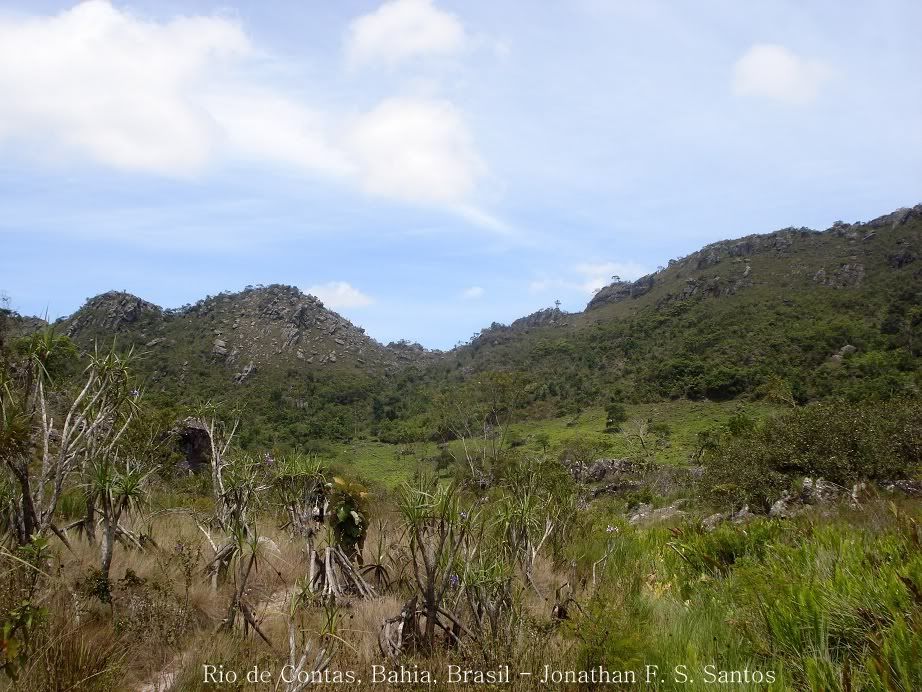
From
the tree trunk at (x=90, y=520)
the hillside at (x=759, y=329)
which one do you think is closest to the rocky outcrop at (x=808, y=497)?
the tree trunk at (x=90, y=520)

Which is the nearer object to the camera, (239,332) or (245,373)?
(245,373)

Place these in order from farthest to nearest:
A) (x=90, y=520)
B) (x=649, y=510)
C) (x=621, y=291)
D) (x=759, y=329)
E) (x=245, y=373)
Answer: (x=621, y=291), (x=245, y=373), (x=759, y=329), (x=649, y=510), (x=90, y=520)

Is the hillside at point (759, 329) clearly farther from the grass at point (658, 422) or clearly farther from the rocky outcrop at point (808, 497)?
the rocky outcrop at point (808, 497)

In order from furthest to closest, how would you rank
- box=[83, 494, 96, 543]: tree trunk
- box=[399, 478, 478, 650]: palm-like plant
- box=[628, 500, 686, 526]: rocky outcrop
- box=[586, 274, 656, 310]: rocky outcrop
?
box=[586, 274, 656, 310]: rocky outcrop < box=[628, 500, 686, 526]: rocky outcrop < box=[83, 494, 96, 543]: tree trunk < box=[399, 478, 478, 650]: palm-like plant

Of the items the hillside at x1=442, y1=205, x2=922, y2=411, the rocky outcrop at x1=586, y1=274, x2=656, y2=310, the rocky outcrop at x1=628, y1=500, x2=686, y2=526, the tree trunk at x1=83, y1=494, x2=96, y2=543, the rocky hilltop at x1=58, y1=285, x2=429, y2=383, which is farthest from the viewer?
the rocky outcrop at x1=586, y1=274, x2=656, y2=310

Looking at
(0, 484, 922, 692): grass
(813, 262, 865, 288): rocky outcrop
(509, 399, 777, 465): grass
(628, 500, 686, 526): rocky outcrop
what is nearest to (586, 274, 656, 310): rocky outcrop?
(813, 262, 865, 288): rocky outcrop

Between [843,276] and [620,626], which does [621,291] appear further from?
[620,626]

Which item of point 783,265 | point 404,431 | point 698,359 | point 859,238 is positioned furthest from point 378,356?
point 859,238

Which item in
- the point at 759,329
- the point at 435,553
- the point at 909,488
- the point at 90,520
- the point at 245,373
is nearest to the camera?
the point at 435,553

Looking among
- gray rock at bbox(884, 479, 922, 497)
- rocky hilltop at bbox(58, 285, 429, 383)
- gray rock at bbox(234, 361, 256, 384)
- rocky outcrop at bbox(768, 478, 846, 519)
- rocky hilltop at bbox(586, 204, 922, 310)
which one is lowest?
rocky outcrop at bbox(768, 478, 846, 519)

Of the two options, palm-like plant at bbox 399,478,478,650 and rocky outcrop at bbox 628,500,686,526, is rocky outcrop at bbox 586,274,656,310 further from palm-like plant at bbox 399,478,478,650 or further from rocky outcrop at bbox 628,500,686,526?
palm-like plant at bbox 399,478,478,650

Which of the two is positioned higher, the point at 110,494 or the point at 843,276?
the point at 843,276

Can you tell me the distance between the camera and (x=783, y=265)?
85.2m

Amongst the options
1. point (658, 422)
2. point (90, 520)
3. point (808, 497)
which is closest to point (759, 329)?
point (658, 422)
